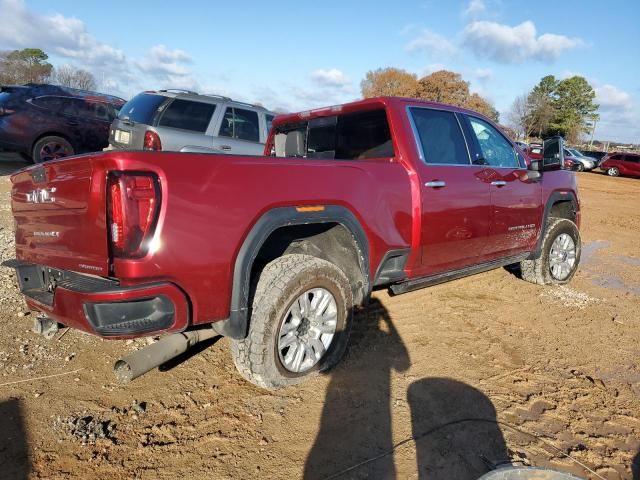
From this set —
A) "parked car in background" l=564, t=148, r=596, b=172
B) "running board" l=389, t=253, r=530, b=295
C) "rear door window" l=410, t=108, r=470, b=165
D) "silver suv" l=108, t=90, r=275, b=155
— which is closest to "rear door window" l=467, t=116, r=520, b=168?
"rear door window" l=410, t=108, r=470, b=165

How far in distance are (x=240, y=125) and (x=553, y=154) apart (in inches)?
221

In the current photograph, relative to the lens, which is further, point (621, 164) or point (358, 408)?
point (621, 164)

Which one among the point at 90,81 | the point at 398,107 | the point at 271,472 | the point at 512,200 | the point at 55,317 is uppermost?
the point at 90,81

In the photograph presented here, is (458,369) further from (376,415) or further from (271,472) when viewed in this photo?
(271,472)

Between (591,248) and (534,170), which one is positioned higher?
(534,170)

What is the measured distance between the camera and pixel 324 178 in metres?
2.93

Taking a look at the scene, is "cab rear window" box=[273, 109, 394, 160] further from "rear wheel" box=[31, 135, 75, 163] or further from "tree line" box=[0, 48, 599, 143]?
"tree line" box=[0, 48, 599, 143]

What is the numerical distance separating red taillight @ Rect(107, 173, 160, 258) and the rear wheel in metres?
9.16

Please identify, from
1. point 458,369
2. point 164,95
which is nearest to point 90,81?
point 164,95

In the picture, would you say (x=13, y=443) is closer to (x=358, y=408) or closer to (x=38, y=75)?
(x=358, y=408)

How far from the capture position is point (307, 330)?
304cm

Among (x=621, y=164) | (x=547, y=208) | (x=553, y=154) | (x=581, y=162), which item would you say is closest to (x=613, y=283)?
(x=547, y=208)

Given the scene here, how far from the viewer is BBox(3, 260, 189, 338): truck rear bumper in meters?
2.22

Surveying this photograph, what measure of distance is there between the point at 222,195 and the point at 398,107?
1894mm
